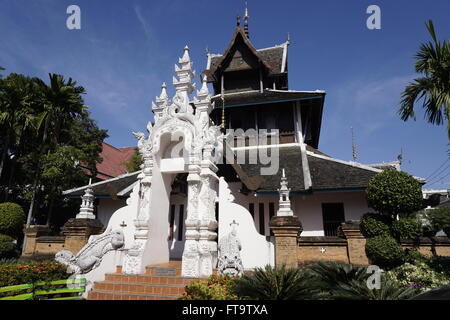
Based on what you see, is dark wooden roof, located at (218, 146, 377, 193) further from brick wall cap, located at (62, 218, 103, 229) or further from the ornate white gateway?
brick wall cap, located at (62, 218, 103, 229)

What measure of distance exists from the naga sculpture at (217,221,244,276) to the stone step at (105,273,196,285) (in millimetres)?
884

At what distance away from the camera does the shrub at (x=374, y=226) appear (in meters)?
7.84

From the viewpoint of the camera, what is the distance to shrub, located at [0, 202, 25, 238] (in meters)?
13.4

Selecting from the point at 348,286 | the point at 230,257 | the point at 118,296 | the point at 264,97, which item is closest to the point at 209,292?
the point at 230,257

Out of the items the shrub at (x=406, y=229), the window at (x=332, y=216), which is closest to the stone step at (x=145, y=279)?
the shrub at (x=406, y=229)

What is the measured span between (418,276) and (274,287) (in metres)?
4.78

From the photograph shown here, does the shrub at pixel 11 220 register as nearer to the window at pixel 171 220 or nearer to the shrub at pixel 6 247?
the shrub at pixel 6 247

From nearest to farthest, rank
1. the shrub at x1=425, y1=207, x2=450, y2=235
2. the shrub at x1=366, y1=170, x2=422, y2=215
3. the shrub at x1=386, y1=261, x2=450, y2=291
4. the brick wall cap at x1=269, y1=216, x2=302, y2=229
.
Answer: the shrub at x1=386, y1=261, x2=450, y2=291 → the brick wall cap at x1=269, y1=216, x2=302, y2=229 → the shrub at x1=366, y1=170, x2=422, y2=215 → the shrub at x1=425, y1=207, x2=450, y2=235

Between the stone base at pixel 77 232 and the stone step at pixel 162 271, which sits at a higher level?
the stone base at pixel 77 232

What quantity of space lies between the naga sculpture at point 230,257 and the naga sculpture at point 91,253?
3111 mm

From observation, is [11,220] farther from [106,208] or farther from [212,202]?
[212,202]

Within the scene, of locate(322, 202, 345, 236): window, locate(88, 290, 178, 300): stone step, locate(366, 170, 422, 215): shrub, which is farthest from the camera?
locate(322, 202, 345, 236): window

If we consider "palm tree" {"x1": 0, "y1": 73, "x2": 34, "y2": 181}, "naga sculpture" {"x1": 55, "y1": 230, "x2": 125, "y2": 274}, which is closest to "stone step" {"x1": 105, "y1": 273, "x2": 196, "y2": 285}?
"naga sculpture" {"x1": 55, "y1": 230, "x2": 125, "y2": 274}
